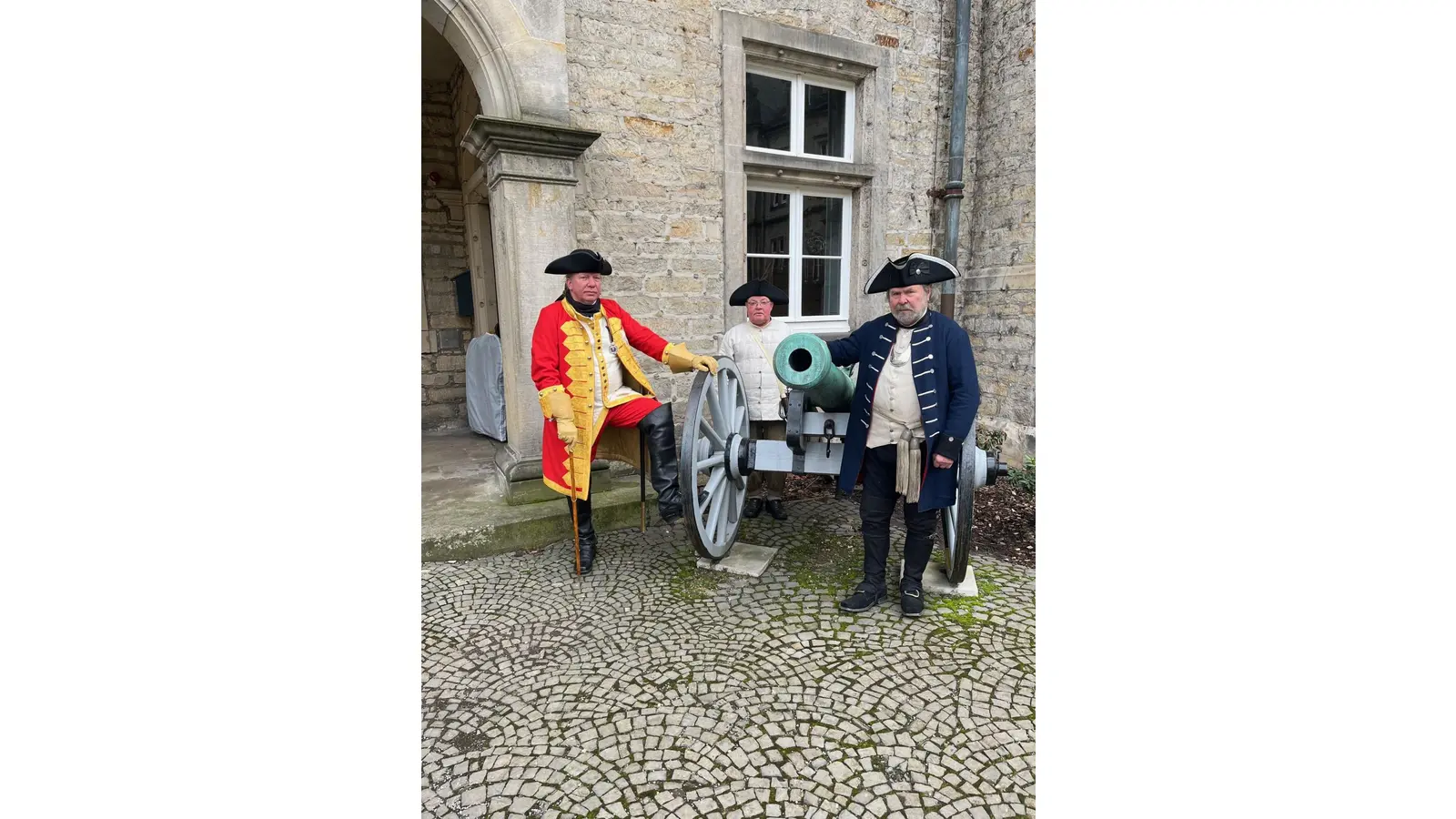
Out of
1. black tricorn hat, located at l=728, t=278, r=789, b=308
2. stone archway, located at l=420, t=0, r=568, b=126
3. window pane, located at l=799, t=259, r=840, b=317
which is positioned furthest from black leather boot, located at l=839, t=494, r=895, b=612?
stone archway, located at l=420, t=0, r=568, b=126

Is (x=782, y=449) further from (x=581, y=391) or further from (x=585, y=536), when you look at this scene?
(x=585, y=536)

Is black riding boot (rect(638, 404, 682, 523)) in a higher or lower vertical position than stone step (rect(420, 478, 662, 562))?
higher

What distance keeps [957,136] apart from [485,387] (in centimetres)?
480

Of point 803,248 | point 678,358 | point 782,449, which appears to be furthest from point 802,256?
point 782,449

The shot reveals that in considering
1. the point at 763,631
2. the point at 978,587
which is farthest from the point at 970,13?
the point at 763,631

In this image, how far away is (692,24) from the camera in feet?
15.1

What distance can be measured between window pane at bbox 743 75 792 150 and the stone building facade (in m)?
0.01

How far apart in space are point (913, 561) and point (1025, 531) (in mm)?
1548

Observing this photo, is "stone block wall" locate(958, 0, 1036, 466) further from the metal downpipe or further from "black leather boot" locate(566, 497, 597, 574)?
"black leather boot" locate(566, 497, 597, 574)

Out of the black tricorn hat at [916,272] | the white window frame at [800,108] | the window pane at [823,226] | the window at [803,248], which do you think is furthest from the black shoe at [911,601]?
the white window frame at [800,108]

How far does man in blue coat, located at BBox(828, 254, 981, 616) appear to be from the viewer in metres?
2.78

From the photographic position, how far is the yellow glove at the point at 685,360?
3418mm

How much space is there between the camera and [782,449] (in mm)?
3510

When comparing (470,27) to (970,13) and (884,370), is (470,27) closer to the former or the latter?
(884,370)
